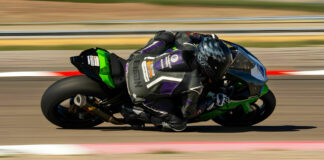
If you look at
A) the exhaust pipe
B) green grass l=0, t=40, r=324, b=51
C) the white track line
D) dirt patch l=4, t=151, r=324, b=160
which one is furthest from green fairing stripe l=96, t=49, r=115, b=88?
green grass l=0, t=40, r=324, b=51

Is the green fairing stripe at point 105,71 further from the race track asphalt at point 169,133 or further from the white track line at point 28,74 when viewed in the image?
the white track line at point 28,74

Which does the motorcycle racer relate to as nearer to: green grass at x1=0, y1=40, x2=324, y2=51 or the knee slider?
the knee slider

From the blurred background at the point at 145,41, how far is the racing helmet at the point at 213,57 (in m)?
0.79

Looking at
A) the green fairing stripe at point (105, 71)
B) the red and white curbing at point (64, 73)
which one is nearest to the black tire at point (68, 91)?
the green fairing stripe at point (105, 71)

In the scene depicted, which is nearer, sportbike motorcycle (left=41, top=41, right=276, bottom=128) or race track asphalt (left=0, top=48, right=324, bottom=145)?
sportbike motorcycle (left=41, top=41, right=276, bottom=128)

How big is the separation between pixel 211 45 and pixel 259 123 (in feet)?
5.62

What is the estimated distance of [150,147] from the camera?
535 cm
